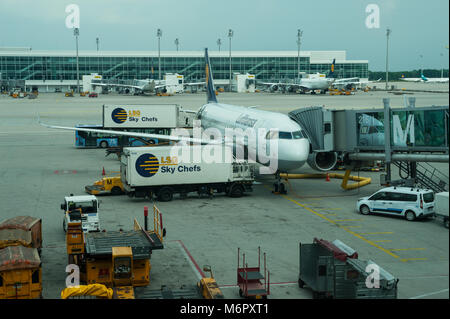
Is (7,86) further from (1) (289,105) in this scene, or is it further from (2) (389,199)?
(2) (389,199)

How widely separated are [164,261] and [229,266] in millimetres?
2854

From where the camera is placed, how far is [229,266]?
21875 millimetres

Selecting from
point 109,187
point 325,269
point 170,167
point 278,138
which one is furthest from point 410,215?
point 109,187

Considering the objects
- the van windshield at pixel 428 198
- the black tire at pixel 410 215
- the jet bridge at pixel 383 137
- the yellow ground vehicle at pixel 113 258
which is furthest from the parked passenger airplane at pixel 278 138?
the yellow ground vehicle at pixel 113 258

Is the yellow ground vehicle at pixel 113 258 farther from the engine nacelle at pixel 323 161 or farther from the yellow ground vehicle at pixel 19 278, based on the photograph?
the engine nacelle at pixel 323 161

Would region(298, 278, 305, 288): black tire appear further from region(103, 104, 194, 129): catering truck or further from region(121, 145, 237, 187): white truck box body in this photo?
region(103, 104, 194, 129): catering truck

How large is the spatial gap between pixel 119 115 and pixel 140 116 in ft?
8.30

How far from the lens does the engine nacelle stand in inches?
1464

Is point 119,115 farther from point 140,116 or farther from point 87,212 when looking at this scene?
point 87,212

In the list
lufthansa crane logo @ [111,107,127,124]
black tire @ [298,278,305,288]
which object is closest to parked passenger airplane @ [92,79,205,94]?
lufthansa crane logo @ [111,107,127,124]

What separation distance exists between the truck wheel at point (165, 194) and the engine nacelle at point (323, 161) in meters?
9.70

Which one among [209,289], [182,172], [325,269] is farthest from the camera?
[182,172]

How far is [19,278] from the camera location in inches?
692
